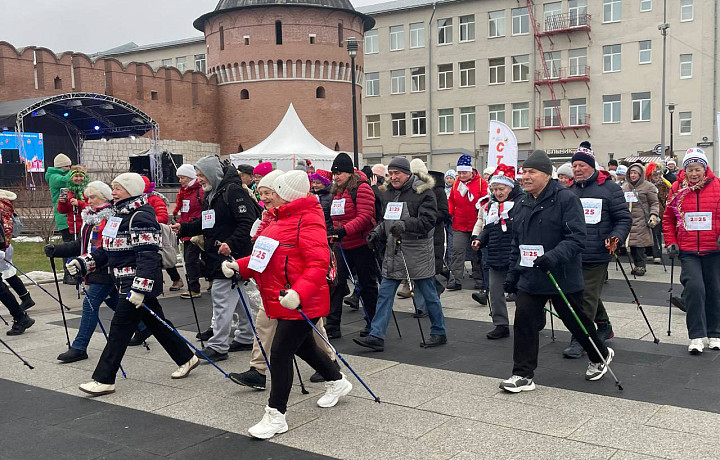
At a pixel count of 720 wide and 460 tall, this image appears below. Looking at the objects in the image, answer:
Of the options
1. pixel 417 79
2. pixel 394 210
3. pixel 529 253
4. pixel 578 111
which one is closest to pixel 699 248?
pixel 529 253

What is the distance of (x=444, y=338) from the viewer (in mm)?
7586

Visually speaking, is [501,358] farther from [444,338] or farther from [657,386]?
[657,386]

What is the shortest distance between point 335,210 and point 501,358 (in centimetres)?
245

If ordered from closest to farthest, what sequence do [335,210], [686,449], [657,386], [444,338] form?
Answer: [686,449], [657,386], [444,338], [335,210]

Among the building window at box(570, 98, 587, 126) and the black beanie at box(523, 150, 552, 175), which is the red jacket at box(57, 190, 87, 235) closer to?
the black beanie at box(523, 150, 552, 175)

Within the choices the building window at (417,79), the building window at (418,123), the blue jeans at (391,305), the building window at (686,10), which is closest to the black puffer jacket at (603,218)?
the blue jeans at (391,305)

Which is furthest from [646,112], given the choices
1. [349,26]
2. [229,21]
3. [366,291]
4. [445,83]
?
[366,291]

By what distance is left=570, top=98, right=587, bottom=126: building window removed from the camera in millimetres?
49938

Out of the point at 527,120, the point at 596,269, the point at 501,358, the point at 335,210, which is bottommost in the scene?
the point at 501,358

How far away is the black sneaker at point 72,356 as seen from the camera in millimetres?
7195

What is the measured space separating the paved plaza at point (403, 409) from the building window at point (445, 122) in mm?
48612

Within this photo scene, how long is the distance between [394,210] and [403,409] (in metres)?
2.50

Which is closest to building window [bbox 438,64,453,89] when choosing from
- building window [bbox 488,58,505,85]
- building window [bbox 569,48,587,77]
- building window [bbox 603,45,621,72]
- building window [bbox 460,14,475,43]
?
building window [bbox 460,14,475,43]

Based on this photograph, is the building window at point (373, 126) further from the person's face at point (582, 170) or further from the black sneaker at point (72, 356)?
the black sneaker at point (72, 356)
